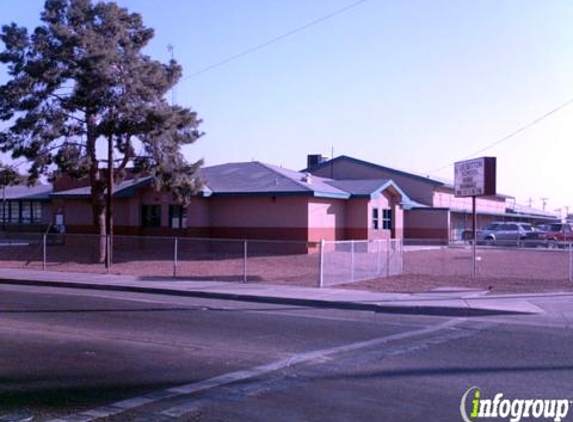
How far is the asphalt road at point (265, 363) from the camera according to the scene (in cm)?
793

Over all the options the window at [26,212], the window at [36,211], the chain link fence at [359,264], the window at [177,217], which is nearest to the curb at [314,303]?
the chain link fence at [359,264]

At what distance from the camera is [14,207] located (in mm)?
61219

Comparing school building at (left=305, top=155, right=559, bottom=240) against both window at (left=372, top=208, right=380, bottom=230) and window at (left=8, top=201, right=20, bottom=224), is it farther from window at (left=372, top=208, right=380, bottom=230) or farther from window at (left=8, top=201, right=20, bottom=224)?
window at (left=8, top=201, right=20, bottom=224)

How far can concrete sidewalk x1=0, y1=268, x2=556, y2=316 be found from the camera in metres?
17.2

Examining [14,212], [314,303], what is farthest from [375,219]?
[14,212]

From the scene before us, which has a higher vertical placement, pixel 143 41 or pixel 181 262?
pixel 143 41

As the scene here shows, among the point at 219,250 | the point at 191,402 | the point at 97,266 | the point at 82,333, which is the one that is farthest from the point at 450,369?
the point at 219,250

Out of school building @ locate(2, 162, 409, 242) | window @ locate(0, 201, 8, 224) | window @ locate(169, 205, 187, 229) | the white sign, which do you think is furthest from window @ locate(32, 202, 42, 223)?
the white sign

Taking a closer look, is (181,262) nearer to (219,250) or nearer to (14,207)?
(219,250)

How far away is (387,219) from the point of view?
43625mm

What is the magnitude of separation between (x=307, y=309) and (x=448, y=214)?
37260mm

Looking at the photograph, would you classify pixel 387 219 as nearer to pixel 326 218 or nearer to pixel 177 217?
pixel 326 218

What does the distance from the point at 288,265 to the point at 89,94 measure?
33.8 ft

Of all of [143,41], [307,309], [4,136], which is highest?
[143,41]
